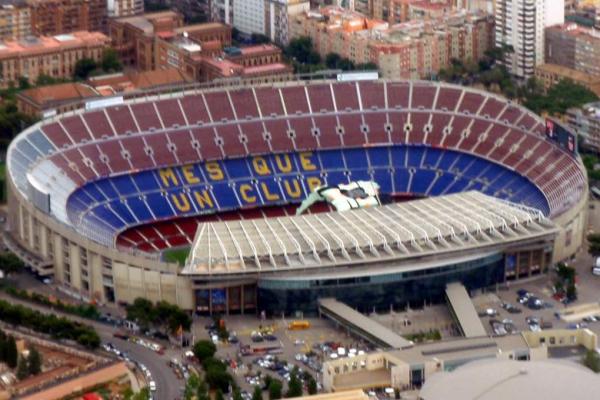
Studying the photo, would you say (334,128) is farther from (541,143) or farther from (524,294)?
(524,294)

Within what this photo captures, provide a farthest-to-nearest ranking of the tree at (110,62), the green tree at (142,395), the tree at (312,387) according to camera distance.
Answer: the tree at (110,62) → the tree at (312,387) → the green tree at (142,395)

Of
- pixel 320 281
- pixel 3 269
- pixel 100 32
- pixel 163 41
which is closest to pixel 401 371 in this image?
pixel 320 281

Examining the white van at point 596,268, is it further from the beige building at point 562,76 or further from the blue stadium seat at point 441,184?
the beige building at point 562,76

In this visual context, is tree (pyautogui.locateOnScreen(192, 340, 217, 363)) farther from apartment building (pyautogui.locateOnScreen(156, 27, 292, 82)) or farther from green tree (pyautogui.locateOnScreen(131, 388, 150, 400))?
apartment building (pyautogui.locateOnScreen(156, 27, 292, 82))

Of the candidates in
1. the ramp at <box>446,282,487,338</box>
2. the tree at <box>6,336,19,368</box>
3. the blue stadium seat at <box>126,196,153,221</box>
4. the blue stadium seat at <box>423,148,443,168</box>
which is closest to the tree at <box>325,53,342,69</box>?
the blue stadium seat at <box>423,148,443,168</box>

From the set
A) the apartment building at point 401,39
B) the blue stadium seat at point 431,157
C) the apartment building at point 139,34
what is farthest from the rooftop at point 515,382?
the apartment building at point 139,34

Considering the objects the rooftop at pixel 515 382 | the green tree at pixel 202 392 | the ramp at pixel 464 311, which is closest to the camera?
the rooftop at pixel 515 382

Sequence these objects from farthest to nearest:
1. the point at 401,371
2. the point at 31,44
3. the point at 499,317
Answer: the point at 31,44
the point at 499,317
the point at 401,371
